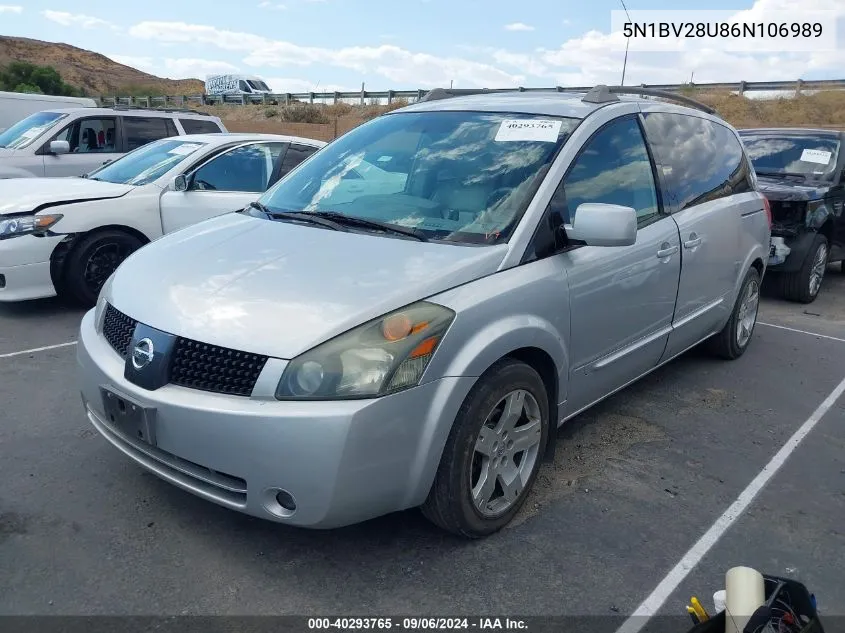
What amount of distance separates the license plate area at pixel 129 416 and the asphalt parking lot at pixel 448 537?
1.53 ft

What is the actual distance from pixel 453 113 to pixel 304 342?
1.90 m

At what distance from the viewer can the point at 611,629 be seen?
2508 mm

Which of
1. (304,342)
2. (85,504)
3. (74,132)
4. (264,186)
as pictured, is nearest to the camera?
(304,342)

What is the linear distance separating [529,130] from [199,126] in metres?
8.45

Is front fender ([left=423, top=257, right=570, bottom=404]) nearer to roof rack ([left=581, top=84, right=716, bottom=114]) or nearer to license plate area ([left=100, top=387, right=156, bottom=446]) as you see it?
license plate area ([left=100, top=387, right=156, bottom=446])

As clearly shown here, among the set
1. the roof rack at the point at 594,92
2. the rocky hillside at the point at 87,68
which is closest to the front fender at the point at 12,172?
the roof rack at the point at 594,92

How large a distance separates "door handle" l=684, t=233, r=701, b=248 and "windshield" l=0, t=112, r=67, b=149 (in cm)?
875

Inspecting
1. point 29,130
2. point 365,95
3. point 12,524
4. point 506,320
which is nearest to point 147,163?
point 29,130

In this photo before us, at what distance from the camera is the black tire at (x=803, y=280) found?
744 centimetres

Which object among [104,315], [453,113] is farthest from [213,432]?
[453,113]

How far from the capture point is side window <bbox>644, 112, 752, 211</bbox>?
4168 millimetres

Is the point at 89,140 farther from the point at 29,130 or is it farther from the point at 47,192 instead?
the point at 47,192

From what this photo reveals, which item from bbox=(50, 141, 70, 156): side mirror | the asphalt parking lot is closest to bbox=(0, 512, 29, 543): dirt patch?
the asphalt parking lot

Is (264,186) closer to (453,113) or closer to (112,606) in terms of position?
(453,113)
